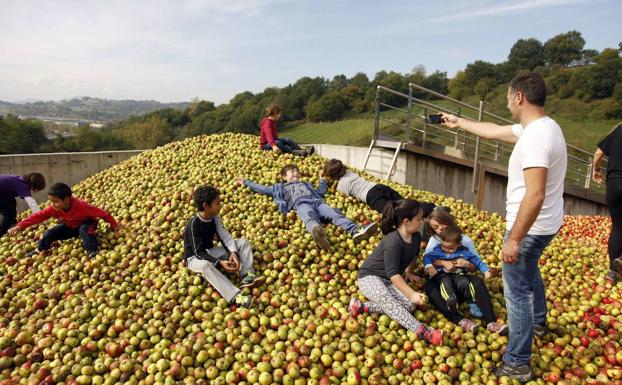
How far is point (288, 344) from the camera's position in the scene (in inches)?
157

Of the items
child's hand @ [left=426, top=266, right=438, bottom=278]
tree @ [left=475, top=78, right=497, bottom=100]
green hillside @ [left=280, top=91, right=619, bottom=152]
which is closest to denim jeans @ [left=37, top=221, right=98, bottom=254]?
child's hand @ [left=426, top=266, right=438, bottom=278]

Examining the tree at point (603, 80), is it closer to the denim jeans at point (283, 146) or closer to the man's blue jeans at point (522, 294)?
the denim jeans at point (283, 146)

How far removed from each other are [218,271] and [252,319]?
0.75 metres

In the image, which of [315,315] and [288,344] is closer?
[288,344]

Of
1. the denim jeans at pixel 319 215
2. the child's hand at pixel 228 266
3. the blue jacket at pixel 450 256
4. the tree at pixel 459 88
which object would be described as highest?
the tree at pixel 459 88

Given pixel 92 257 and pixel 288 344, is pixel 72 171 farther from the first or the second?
pixel 288 344

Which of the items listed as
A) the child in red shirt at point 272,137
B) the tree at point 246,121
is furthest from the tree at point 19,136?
the tree at point 246,121

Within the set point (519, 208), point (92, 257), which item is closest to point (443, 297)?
point (519, 208)

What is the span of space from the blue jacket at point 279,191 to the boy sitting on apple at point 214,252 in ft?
4.55

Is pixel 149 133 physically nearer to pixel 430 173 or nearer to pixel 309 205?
pixel 430 173

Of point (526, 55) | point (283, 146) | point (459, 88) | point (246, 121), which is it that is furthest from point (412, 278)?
point (526, 55)

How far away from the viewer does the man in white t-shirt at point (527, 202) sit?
297 centimetres

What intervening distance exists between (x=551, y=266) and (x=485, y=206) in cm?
531

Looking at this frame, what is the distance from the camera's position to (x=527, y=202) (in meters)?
2.97
